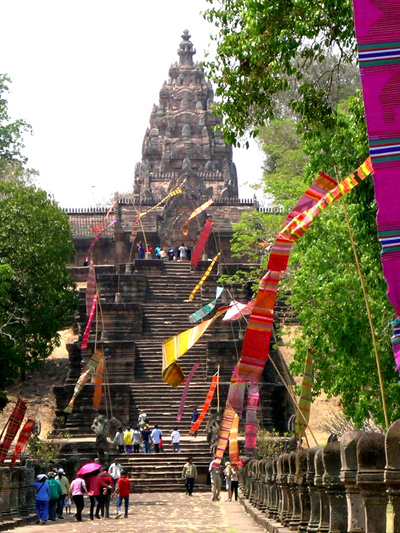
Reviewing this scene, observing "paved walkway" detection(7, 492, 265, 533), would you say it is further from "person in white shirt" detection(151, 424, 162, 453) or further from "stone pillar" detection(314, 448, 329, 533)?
"stone pillar" detection(314, 448, 329, 533)

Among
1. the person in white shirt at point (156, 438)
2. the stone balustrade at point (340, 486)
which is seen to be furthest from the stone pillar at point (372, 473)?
the person in white shirt at point (156, 438)

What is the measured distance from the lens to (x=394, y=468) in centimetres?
765

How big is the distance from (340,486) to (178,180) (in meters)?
55.4

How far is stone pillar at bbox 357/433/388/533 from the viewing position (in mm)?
8500

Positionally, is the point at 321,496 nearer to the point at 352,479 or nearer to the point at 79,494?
the point at 352,479

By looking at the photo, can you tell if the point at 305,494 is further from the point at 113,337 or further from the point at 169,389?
the point at 113,337

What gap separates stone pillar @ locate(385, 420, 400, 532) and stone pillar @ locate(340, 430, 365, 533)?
135 centimetres

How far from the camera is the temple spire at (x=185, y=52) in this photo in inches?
3120

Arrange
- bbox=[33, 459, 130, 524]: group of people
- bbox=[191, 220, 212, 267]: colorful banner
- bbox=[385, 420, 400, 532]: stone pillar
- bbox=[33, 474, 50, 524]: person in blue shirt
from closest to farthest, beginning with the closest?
1. bbox=[385, 420, 400, 532]: stone pillar
2. bbox=[33, 474, 50, 524]: person in blue shirt
3. bbox=[33, 459, 130, 524]: group of people
4. bbox=[191, 220, 212, 267]: colorful banner

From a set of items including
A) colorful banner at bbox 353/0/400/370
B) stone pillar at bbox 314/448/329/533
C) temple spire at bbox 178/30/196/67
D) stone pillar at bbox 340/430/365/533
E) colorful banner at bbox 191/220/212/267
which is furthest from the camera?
temple spire at bbox 178/30/196/67

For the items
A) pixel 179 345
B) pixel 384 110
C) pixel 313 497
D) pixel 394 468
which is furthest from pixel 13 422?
pixel 384 110

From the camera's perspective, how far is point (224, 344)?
39.5 meters

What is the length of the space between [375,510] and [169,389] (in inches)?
1168

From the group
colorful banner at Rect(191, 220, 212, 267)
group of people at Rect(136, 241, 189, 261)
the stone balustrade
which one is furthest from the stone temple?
the stone balustrade
